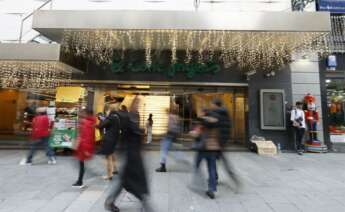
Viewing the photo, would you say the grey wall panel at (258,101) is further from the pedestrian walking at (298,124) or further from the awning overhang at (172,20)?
the awning overhang at (172,20)

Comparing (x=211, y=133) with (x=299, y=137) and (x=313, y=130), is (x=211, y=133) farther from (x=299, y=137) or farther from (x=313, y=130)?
(x=313, y=130)

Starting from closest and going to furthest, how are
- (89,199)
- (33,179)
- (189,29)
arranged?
(89,199) < (33,179) < (189,29)

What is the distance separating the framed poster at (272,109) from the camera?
921 cm

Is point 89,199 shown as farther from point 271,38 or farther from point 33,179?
point 271,38

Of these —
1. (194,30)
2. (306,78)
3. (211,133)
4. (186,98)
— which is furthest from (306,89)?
(211,133)

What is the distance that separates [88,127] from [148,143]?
593 centimetres

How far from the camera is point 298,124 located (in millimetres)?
8477

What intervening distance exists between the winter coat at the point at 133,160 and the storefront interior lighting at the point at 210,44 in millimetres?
4727

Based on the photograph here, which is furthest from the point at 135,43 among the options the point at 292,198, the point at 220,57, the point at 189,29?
the point at 292,198

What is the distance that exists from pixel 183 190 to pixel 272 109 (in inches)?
258

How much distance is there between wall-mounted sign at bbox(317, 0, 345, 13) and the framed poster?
4347mm

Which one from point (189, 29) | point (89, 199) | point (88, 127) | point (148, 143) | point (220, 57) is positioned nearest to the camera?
point (89, 199)

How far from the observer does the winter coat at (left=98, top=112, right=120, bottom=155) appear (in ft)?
14.5

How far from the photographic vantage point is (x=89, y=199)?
3.96 meters
